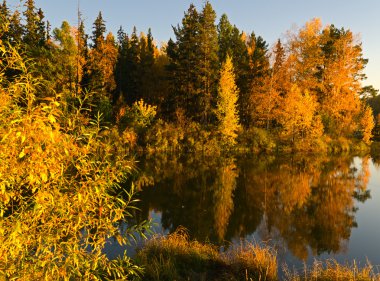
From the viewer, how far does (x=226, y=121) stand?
132 feet

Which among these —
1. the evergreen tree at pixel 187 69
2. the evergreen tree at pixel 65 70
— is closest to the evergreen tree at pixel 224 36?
the evergreen tree at pixel 187 69

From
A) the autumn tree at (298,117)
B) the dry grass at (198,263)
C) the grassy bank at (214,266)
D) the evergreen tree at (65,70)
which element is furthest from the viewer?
the autumn tree at (298,117)

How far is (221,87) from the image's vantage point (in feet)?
131

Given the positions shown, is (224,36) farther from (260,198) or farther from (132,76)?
(260,198)

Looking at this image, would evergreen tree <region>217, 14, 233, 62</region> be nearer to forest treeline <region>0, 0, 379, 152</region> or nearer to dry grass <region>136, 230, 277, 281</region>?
forest treeline <region>0, 0, 379, 152</region>

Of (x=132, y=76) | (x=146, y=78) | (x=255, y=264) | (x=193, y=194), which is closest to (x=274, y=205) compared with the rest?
(x=193, y=194)

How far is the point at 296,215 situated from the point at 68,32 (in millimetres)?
63591

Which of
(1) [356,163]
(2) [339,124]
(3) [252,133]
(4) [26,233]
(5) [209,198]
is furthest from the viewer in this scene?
(2) [339,124]

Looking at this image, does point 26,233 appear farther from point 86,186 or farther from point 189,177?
point 189,177

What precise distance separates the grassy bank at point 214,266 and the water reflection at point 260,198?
298 centimetres

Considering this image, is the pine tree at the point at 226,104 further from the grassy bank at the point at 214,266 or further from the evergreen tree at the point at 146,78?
the grassy bank at the point at 214,266

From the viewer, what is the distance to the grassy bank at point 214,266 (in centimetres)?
897

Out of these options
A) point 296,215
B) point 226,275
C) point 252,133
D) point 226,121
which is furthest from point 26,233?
point 252,133

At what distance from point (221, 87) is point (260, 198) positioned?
21608mm
